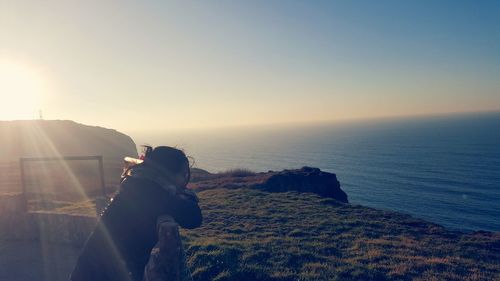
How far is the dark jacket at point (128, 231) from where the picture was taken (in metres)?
4.14

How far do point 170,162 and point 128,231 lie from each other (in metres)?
0.95

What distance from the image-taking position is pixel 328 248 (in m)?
11.6

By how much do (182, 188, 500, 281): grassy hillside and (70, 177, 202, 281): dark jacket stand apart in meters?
4.93

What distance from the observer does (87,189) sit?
27172 millimetres

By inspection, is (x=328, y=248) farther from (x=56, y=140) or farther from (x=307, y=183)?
(x=56, y=140)

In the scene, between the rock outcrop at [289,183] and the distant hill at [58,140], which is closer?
the rock outcrop at [289,183]

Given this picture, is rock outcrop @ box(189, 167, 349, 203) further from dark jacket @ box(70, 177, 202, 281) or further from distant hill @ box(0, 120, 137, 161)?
→ distant hill @ box(0, 120, 137, 161)

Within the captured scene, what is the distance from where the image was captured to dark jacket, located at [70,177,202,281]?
414 cm

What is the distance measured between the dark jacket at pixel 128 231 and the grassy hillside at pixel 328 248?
4.93 metres

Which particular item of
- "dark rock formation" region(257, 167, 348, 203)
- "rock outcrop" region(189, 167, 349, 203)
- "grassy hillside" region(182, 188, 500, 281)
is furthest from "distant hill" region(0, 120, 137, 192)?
"grassy hillside" region(182, 188, 500, 281)

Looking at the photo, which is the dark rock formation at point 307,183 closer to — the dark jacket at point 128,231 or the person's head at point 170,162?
the person's head at point 170,162

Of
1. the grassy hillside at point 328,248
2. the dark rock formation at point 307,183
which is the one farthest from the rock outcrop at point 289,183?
the grassy hillside at point 328,248

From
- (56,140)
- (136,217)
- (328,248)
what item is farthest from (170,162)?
(56,140)

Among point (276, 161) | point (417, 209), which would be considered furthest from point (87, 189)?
point (276, 161)
